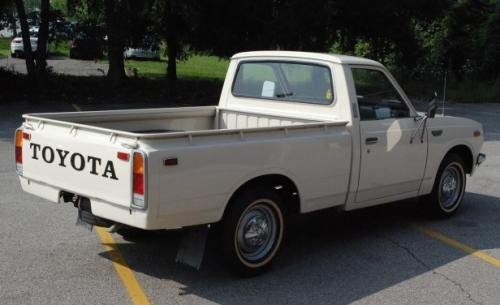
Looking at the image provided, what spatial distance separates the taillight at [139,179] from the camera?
4348 mm

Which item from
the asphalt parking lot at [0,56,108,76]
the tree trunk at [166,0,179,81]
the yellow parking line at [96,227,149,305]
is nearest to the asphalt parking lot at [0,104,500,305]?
the yellow parking line at [96,227,149,305]

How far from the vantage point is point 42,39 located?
18938mm

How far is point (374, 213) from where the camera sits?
748cm

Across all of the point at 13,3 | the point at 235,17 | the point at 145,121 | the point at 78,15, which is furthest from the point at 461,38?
the point at 145,121

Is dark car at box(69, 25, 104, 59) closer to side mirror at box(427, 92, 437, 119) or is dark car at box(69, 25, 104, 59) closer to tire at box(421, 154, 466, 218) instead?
tire at box(421, 154, 466, 218)

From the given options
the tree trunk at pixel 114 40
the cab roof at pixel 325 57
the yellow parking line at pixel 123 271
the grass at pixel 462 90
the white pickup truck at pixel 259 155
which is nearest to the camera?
the white pickup truck at pixel 259 155

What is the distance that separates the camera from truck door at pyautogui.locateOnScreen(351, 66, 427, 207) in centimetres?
594

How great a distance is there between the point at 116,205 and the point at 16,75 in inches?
587

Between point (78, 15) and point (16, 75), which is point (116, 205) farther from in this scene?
point (78, 15)

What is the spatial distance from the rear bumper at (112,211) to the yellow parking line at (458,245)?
3231mm

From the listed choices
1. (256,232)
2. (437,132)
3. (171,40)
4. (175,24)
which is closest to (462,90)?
(171,40)

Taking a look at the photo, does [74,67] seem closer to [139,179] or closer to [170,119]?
[170,119]

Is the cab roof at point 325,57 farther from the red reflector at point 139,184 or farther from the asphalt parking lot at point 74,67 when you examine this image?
the asphalt parking lot at point 74,67

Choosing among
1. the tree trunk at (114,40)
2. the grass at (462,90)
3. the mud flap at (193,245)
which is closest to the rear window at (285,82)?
the mud flap at (193,245)
